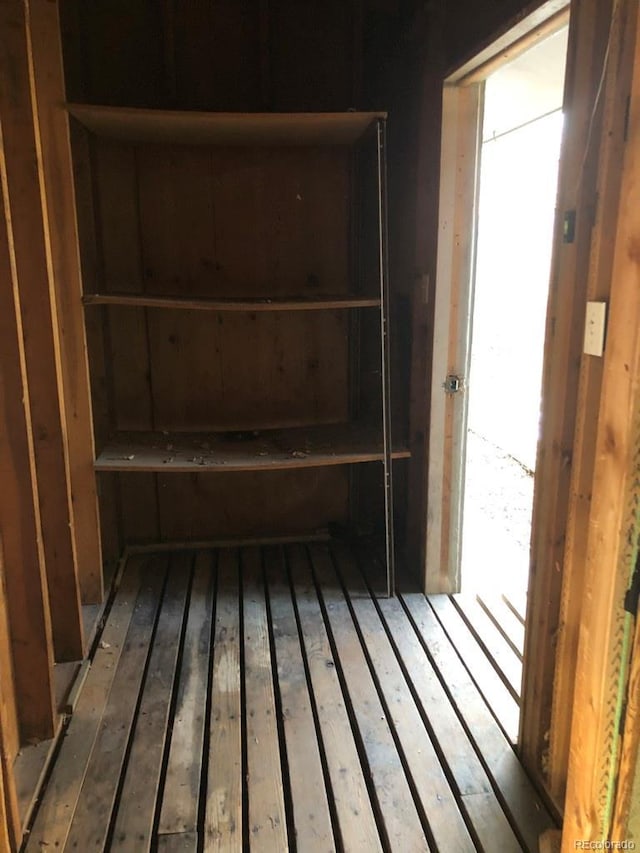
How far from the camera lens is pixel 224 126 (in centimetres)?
239

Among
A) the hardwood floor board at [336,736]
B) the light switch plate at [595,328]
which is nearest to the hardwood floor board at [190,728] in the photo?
the hardwood floor board at [336,736]

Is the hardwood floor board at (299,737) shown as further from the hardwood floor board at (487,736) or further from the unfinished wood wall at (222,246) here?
the unfinished wood wall at (222,246)

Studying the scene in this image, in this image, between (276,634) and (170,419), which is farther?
(170,419)

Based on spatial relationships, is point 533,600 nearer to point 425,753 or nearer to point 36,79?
point 425,753

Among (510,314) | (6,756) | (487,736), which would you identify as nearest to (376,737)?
(487,736)

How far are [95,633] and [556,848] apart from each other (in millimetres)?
1664

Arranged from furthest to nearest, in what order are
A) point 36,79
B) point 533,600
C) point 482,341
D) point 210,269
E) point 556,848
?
point 482,341
point 210,269
point 36,79
point 533,600
point 556,848

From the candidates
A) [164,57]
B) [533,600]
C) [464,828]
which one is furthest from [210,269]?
[464,828]

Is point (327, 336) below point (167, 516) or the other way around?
the other way around

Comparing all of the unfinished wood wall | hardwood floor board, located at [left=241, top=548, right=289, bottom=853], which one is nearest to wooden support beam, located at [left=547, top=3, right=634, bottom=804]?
hardwood floor board, located at [left=241, top=548, right=289, bottom=853]

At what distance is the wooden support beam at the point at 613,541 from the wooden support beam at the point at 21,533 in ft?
4.49

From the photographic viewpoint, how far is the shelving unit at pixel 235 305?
2.65m

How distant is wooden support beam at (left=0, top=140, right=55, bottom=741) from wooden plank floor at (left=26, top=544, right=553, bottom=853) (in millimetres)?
169

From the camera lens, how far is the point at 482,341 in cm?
639
